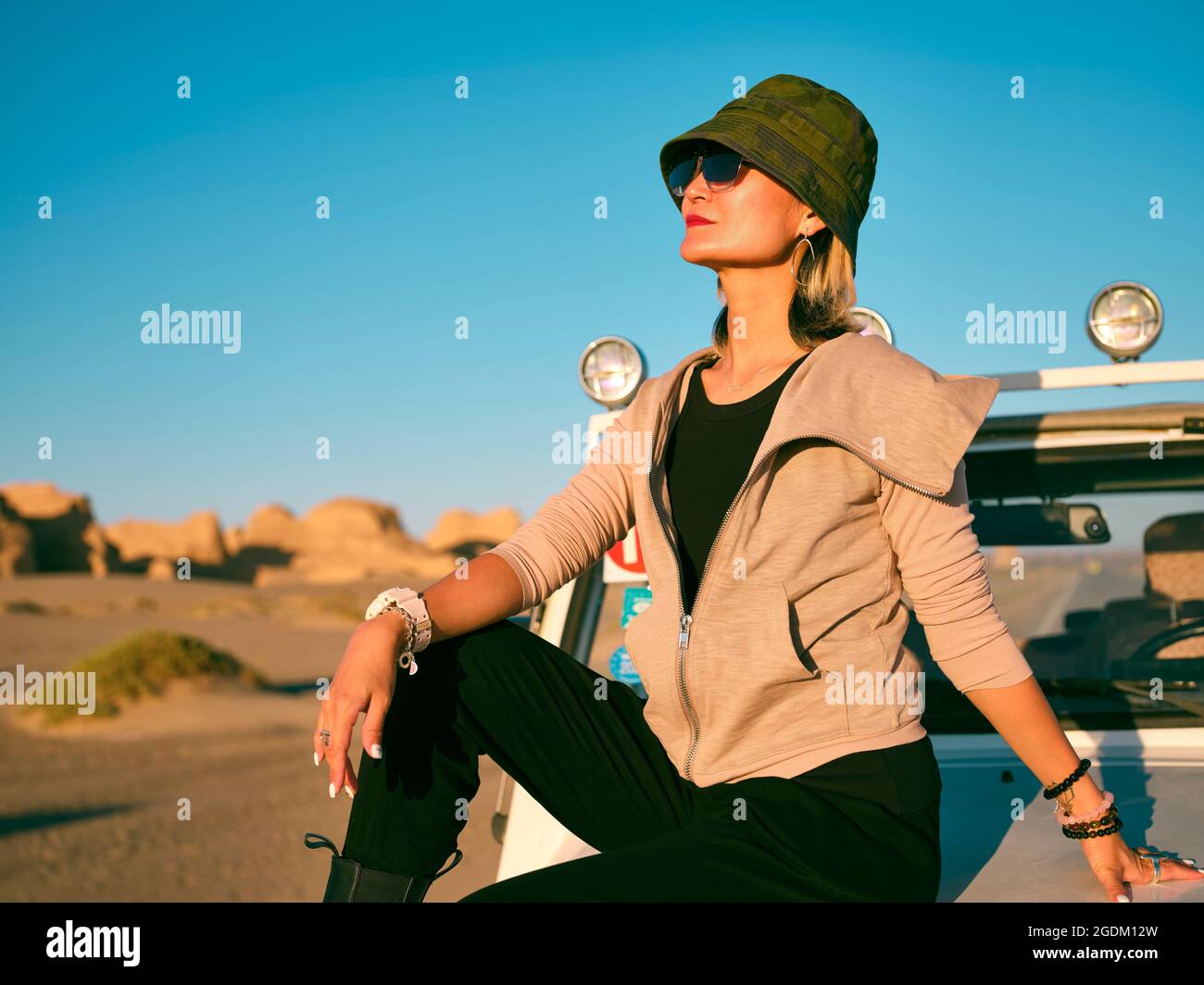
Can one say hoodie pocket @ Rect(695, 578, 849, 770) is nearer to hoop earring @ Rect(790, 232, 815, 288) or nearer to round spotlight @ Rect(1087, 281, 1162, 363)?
hoop earring @ Rect(790, 232, 815, 288)

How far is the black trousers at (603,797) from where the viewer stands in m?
1.76

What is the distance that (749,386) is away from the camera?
2186mm

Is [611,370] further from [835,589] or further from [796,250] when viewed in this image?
[835,589]

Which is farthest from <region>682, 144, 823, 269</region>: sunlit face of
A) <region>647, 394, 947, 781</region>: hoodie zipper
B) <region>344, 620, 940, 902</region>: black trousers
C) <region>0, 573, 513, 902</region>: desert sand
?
<region>0, 573, 513, 902</region>: desert sand

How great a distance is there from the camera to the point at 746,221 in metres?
2.18

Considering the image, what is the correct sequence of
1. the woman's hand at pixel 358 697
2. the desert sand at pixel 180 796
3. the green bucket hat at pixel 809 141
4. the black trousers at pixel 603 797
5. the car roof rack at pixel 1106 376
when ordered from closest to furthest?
1. the black trousers at pixel 603 797
2. the woman's hand at pixel 358 697
3. the green bucket hat at pixel 809 141
4. the car roof rack at pixel 1106 376
5. the desert sand at pixel 180 796

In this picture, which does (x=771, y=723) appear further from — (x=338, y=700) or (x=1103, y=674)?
(x=1103, y=674)

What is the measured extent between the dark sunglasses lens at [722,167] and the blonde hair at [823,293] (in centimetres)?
19

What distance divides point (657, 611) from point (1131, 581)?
1.73 metres

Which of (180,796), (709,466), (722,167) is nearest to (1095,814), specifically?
(709,466)

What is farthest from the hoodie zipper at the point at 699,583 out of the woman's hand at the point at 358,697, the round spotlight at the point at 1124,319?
the round spotlight at the point at 1124,319

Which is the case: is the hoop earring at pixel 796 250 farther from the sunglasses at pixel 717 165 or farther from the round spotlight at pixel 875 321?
the round spotlight at pixel 875 321

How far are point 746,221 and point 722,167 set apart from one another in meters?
0.11

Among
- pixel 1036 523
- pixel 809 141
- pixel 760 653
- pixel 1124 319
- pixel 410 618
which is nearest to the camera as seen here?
pixel 760 653
